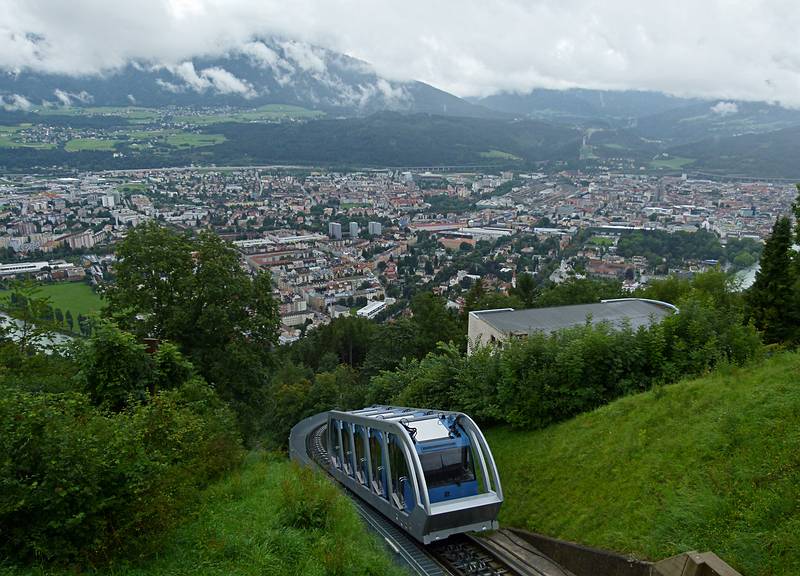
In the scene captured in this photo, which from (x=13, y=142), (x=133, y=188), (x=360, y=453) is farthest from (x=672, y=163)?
(x=13, y=142)

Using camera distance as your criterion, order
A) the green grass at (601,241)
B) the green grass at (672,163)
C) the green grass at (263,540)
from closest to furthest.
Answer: the green grass at (263,540), the green grass at (601,241), the green grass at (672,163)

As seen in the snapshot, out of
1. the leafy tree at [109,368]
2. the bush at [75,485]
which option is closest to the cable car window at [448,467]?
the bush at [75,485]

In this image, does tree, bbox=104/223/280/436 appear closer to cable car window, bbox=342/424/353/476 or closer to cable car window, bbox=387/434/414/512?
cable car window, bbox=342/424/353/476

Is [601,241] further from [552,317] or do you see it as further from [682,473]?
[682,473]

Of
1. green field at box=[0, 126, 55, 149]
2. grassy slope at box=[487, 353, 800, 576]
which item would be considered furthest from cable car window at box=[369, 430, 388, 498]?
green field at box=[0, 126, 55, 149]

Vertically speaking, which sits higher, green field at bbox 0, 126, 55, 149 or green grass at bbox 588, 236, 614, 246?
green field at bbox 0, 126, 55, 149

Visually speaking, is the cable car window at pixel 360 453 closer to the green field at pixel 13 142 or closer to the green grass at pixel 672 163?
the green grass at pixel 672 163
